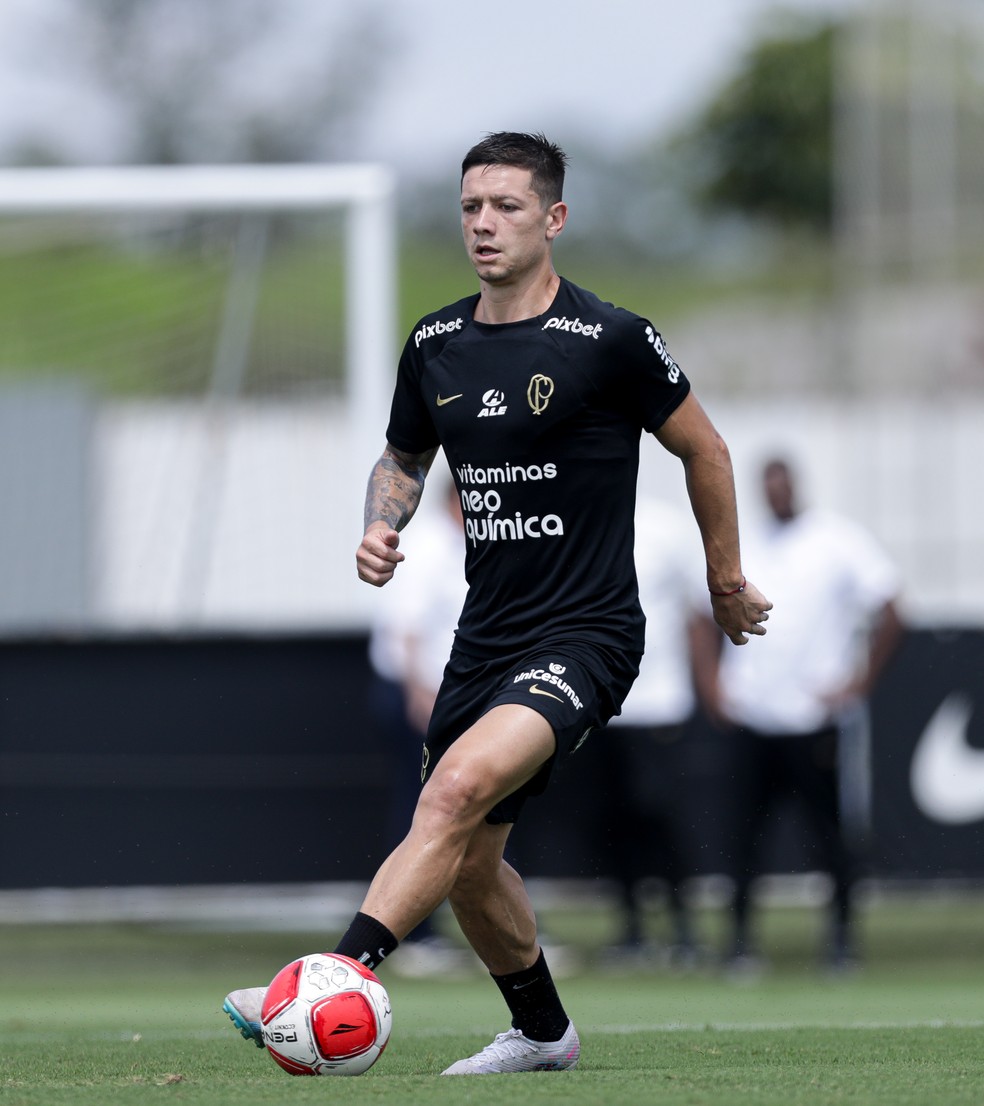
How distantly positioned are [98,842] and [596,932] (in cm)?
286

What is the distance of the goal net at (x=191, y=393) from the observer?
11234 millimetres

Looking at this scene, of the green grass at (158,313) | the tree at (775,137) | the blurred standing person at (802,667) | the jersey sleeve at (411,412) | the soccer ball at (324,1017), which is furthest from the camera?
the tree at (775,137)

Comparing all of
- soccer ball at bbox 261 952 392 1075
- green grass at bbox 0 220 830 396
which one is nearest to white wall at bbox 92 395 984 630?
green grass at bbox 0 220 830 396

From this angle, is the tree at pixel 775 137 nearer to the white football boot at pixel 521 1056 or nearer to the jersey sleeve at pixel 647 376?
the jersey sleeve at pixel 647 376

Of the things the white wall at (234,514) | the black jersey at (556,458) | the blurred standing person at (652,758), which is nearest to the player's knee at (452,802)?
the black jersey at (556,458)

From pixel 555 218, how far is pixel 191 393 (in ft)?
28.1

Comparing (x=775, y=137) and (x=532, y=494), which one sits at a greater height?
(x=775, y=137)

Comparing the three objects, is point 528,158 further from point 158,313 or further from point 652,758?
point 158,313

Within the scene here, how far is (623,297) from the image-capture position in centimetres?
4650

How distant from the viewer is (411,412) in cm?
563

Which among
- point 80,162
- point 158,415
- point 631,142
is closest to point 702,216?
point 631,142

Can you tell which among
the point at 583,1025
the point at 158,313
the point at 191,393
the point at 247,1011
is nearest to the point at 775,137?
the point at 158,313

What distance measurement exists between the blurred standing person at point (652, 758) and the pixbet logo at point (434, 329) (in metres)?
4.20

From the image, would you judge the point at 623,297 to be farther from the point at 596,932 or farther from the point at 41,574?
the point at 596,932
